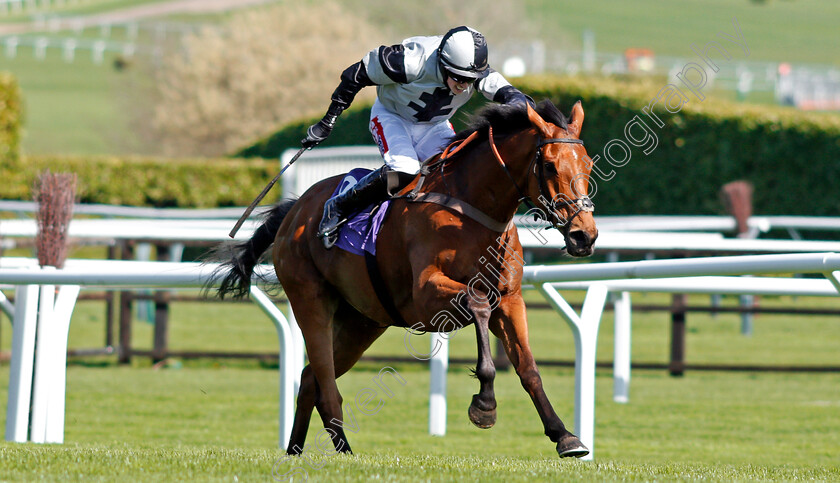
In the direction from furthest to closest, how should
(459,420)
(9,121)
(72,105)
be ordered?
(72,105)
(9,121)
(459,420)

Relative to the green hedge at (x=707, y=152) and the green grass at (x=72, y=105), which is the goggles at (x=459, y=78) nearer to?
the green hedge at (x=707, y=152)

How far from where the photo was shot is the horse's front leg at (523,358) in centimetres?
379

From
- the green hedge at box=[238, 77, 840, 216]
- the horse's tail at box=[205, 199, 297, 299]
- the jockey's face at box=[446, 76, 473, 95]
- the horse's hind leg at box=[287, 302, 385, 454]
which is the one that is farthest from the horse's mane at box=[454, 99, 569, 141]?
the green hedge at box=[238, 77, 840, 216]

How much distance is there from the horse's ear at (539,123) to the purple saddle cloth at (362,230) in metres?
0.75

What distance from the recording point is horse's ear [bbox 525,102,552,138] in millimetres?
3965

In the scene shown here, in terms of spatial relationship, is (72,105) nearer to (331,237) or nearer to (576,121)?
(331,237)

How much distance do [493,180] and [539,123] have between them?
0.30 m

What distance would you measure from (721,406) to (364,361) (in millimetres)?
3109

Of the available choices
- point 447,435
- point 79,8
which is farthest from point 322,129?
point 79,8

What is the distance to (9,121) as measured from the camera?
18.2 meters

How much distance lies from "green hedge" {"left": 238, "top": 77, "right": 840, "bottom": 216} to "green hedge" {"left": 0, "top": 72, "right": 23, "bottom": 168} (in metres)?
7.69

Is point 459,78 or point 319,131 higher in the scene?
point 459,78

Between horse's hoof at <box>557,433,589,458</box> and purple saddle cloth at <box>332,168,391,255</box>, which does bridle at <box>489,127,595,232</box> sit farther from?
horse's hoof at <box>557,433,589,458</box>

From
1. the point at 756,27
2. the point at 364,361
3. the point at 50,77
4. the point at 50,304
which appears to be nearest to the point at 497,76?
the point at 50,304
